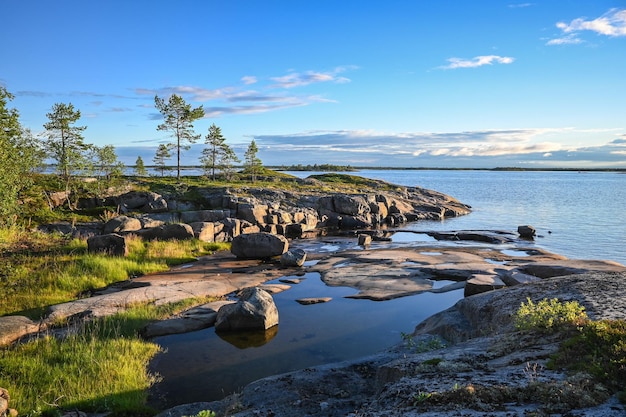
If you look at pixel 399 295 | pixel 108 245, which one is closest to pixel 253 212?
pixel 108 245

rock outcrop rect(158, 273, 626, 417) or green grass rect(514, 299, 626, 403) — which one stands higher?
green grass rect(514, 299, 626, 403)

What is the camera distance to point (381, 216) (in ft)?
194

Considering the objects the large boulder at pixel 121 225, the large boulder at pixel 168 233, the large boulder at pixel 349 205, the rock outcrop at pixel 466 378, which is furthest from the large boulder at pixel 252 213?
the rock outcrop at pixel 466 378

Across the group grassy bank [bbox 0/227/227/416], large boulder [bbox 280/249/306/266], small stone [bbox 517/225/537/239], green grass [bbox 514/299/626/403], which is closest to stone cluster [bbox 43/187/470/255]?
grassy bank [bbox 0/227/227/416]

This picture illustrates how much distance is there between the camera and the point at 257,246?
97.0 ft

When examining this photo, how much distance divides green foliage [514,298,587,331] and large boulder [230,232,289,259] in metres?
23.5

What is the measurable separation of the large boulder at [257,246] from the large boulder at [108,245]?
742cm

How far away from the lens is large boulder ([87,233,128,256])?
2541cm

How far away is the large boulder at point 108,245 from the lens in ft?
83.4

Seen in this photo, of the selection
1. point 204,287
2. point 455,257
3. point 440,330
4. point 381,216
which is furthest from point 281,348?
point 381,216

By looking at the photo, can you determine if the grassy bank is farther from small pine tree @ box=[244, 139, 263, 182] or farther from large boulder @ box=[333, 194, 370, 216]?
small pine tree @ box=[244, 139, 263, 182]

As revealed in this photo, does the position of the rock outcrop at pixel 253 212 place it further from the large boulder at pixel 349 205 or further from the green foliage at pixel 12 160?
the green foliage at pixel 12 160

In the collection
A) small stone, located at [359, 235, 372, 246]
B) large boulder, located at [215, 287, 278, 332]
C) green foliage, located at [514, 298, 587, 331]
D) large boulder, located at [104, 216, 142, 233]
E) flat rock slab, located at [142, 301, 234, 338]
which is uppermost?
green foliage, located at [514, 298, 587, 331]

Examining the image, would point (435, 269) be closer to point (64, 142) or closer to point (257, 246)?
point (257, 246)
